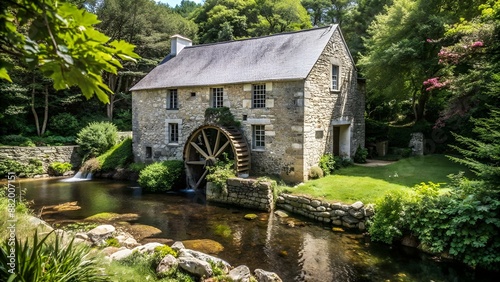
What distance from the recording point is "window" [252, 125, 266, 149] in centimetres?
1357

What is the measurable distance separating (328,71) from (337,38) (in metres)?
1.80

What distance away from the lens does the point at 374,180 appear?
11.5 meters

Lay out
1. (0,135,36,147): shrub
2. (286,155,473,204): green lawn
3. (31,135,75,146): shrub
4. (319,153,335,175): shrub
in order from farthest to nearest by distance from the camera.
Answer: (31,135,75,146): shrub
(0,135,36,147): shrub
(319,153,335,175): shrub
(286,155,473,204): green lawn

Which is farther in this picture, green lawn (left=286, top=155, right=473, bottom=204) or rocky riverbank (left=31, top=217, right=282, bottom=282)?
green lawn (left=286, top=155, right=473, bottom=204)

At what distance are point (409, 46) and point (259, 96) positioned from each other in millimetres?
8175

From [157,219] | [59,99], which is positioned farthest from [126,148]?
[157,219]

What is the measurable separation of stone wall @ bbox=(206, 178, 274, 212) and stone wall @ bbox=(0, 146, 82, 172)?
10.9 metres

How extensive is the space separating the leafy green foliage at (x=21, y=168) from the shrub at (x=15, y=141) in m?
2.07

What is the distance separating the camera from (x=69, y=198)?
12594 millimetres

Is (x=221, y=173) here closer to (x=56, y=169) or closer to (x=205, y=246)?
(x=205, y=246)

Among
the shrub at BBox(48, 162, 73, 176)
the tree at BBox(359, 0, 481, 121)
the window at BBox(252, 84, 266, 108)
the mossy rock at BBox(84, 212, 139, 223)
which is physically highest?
the tree at BBox(359, 0, 481, 121)

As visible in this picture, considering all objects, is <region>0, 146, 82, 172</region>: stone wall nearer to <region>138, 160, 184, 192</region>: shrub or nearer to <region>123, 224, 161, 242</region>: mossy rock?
<region>138, 160, 184, 192</region>: shrub

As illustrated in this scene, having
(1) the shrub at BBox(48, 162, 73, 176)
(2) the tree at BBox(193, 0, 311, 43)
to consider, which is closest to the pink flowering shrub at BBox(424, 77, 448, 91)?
(1) the shrub at BBox(48, 162, 73, 176)

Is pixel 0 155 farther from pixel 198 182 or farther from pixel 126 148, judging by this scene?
pixel 198 182
